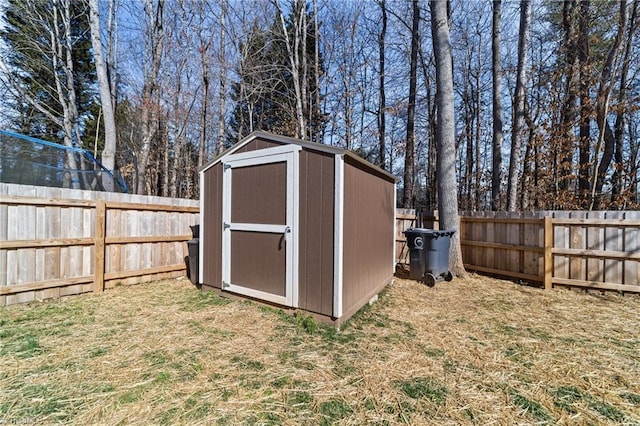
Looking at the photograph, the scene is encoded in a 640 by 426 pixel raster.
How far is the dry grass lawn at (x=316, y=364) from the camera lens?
5.80 feet

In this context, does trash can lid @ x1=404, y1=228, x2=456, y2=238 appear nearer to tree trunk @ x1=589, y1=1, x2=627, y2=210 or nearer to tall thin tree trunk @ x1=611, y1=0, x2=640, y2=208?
tree trunk @ x1=589, y1=1, x2=627, y2=210

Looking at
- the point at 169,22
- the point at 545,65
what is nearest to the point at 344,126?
the point at 545,65

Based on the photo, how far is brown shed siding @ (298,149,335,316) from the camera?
3.07 m

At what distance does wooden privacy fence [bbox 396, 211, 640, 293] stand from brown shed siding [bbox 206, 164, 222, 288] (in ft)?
16.1

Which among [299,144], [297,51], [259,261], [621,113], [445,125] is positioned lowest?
[259,261]

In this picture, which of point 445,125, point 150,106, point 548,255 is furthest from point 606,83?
point 150,106

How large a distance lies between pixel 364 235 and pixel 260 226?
55.3 inches

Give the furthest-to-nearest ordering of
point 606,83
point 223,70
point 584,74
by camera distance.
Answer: point 223,70, point 584,74, point 606,83

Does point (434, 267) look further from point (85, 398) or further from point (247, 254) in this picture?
point (85, 398)

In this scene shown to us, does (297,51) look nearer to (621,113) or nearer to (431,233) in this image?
(431,233)

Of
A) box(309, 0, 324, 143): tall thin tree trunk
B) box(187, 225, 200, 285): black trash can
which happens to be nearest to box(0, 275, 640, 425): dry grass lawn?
box(187, 225, 200, 285): black trash can

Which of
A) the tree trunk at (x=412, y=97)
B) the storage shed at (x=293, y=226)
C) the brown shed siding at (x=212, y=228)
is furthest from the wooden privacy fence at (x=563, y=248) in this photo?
the brown shed siding at (x=212, y=228)

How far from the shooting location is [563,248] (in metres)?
4.55

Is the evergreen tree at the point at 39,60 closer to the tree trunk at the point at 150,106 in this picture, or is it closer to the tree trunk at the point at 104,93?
the tree trunk at the point at 150,106
